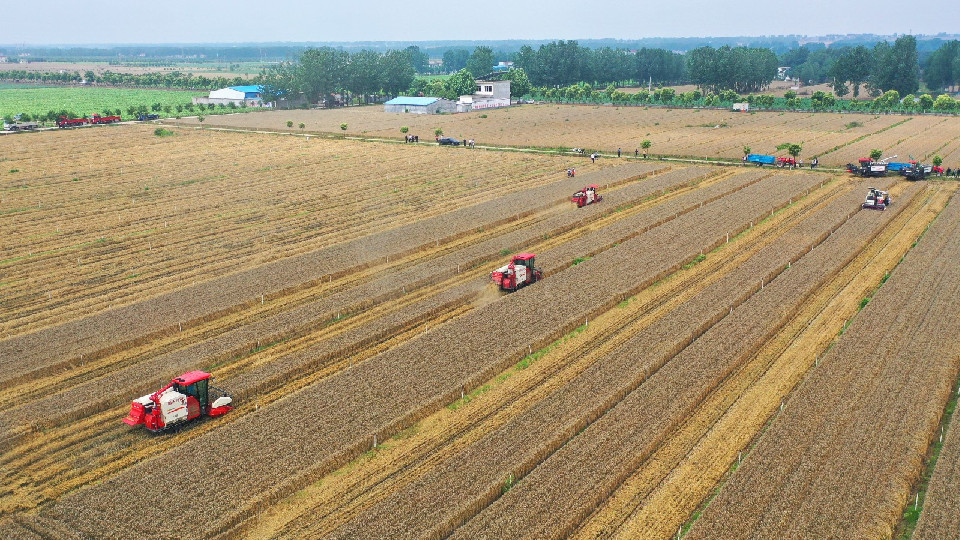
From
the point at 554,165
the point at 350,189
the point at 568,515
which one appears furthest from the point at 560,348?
the point at 554,165

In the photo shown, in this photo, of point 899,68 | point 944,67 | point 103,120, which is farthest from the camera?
point 944,67

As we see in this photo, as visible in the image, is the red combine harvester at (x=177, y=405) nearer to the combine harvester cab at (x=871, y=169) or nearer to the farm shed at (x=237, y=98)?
the combine harvester cab at (x=871, y=169)

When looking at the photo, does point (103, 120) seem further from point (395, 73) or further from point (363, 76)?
point (395, 73)

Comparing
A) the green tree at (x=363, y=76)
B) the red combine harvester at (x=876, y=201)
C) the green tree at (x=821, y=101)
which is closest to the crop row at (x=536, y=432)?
the red combine harvester at (x=876, y=201)

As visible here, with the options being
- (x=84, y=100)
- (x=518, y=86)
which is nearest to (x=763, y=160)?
(x=518, y=86)

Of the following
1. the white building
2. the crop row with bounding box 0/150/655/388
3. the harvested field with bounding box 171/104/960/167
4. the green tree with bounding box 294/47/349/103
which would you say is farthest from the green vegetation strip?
the green tree with bounding box 294/47/349/103

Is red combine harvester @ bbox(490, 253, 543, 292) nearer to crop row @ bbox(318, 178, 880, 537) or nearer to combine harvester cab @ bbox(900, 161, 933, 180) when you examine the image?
crop row @ bbox(318, 178, 880, 537)

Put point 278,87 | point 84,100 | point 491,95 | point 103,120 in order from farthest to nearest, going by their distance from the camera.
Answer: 1. point 84,100
2. point 491,95
3. point 278,87
4. point 103,120

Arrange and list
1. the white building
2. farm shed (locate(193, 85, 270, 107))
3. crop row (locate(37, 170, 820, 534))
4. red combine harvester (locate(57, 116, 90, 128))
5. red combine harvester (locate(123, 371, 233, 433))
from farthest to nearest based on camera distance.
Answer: farm shed (locate(193, 85, 270, 107)), the white building, red combine harvester (locate(57, 116, 90, 128)), red combine harvester (locate(123, 371, 233, 433)), crop row (locate(37, 170, 820, 534))
